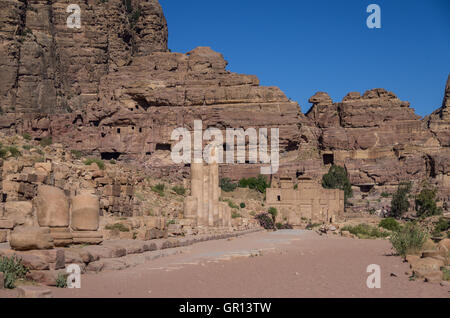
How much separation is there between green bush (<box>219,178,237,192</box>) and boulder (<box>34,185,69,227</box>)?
46.1 m

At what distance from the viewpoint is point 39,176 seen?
20.5 metres

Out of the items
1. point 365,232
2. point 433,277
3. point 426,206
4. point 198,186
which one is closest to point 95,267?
point 433,277

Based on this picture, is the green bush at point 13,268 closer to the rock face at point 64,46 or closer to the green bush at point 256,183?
the green bush at point 256,183

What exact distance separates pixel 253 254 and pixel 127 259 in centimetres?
344

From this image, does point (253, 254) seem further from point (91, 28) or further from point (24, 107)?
point (91, 28)

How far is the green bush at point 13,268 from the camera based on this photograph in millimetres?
8320

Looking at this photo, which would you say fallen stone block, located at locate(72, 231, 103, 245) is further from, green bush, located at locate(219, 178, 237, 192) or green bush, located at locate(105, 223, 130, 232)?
green bush, located at locate(219, 178, 237, 192)

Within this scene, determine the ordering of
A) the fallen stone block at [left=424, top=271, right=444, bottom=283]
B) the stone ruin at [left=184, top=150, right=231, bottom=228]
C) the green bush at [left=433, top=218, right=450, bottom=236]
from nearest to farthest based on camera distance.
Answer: the fallen stone block at [left=424, top=271, right=444, bottom=283] < the stone ruin at [left=184, top=150, right=231, bottom=228] < the green bush at [left=433, top=218, right=450, bottom=236]

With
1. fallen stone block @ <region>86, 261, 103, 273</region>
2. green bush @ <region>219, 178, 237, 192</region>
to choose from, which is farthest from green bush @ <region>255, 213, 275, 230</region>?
fallen stone block @ <region>86, 261, 103, 273</region>

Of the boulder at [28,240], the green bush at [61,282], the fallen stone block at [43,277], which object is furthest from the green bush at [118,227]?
the green bush at [61,282]

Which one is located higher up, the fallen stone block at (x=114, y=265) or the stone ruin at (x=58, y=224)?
the stone ruin at (x=58, y=224)

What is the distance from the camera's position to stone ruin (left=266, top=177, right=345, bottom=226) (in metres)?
42.5

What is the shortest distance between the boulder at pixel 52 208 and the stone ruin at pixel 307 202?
3046cm
